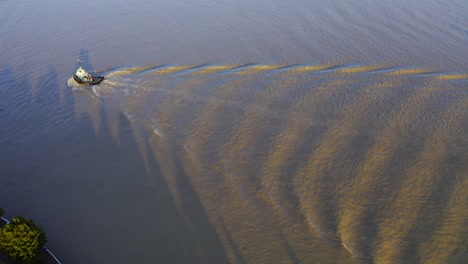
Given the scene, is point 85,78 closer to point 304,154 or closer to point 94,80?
point 94,80

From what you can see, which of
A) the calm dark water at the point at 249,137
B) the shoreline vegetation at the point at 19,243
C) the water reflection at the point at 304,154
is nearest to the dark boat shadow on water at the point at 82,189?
the calm dark water at the point at 249,137

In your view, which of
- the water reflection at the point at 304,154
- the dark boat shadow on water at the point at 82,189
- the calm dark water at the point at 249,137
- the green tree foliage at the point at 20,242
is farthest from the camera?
the calm dark water at the point at 249,137

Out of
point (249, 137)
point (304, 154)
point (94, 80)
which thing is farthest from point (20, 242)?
point (94, 80)

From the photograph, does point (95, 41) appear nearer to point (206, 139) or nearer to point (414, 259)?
point (206, 139)

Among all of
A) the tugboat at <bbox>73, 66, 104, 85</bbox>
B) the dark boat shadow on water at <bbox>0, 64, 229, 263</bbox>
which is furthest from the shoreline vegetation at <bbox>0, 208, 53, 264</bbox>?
the tugboat at <bbox>73, 66, 104, 85</bbox>

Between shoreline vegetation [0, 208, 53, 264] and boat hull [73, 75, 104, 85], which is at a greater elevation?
boat hull [73, 75, 104, 85]

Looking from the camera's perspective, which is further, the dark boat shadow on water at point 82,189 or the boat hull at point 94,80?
the boat hull at point 94,80

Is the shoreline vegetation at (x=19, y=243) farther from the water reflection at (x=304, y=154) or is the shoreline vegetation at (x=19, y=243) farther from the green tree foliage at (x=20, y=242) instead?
the water reflection at (x=304, y=154)

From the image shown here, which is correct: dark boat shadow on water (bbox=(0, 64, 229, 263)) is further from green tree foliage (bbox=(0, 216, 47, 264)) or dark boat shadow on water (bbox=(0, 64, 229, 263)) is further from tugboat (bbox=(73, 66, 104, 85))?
green tree foliage (bbox=(0, 216, 47, 264))
